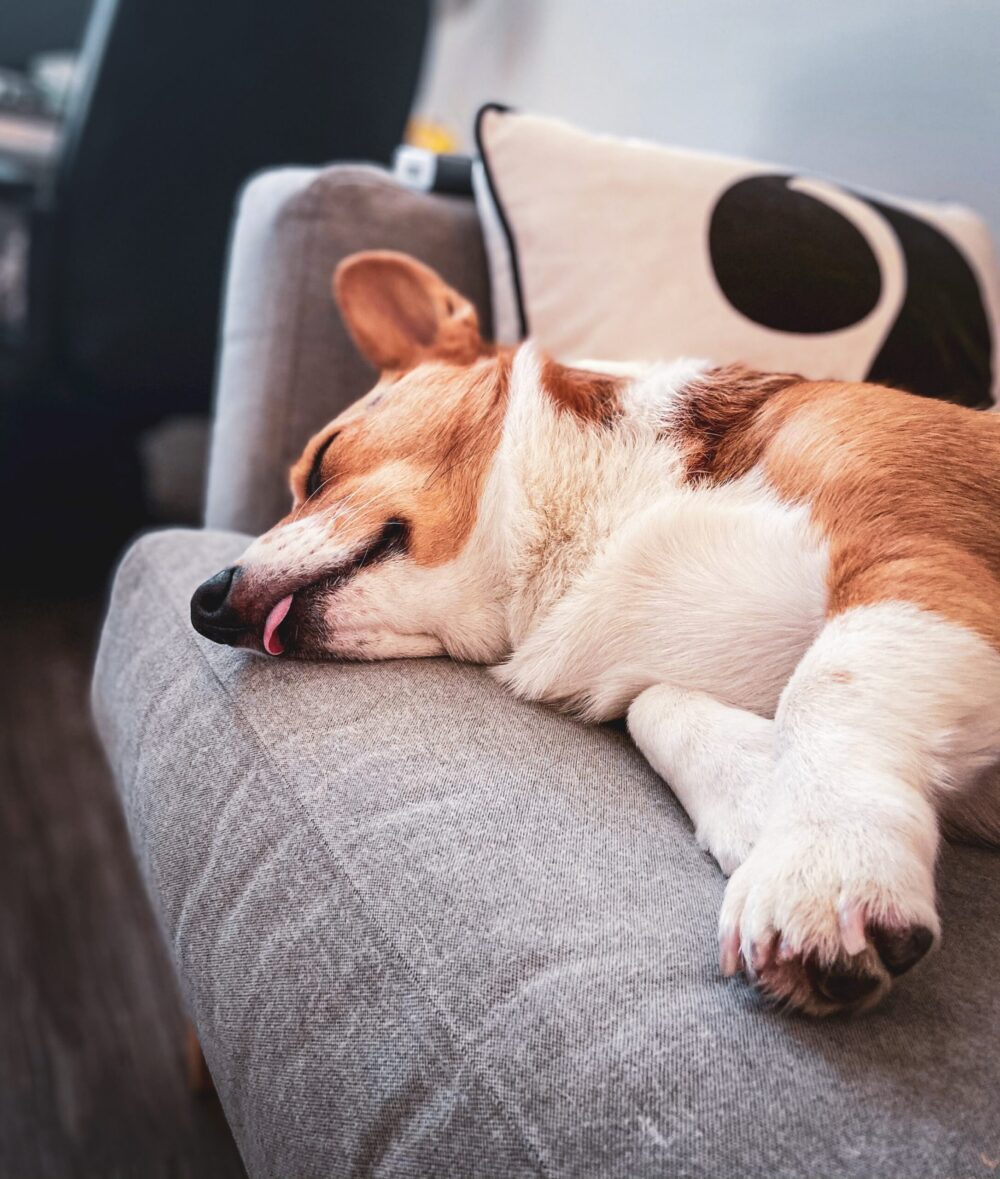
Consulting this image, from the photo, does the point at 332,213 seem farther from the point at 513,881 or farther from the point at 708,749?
the point at 513,881

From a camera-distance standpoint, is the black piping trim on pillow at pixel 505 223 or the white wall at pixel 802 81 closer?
the black piping trim on pillow at pixel 505 223

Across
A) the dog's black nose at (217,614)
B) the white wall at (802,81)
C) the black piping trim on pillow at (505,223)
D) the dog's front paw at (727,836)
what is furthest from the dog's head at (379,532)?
the white wall at (802,81)

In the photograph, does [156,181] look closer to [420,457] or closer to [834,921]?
[420,457]

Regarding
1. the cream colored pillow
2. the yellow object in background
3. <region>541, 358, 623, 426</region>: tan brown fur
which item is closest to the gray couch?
<region>541, 358, 623, 426</region>: tan brown fur

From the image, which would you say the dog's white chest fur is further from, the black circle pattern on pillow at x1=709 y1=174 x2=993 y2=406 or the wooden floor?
the wooden floor

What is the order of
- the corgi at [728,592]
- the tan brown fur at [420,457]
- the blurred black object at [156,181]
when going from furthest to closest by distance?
the blurred black object at [156,181]
the tan brown fur at [420,457]
the corgi at [728,592]

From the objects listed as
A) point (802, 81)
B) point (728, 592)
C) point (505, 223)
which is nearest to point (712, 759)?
point (728, 592)

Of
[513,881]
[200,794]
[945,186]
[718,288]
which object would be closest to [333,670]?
[200,794]

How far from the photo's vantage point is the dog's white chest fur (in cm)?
101

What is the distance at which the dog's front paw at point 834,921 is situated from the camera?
673 millimetres

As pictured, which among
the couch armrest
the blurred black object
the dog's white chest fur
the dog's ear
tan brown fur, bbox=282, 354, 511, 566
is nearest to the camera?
the dog's white chest fur

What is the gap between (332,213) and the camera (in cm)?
162

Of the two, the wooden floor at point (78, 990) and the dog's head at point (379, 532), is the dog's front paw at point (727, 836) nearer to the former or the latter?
the dog's head at point (379, 532)

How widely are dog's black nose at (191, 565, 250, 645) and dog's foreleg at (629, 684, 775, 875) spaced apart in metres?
0.44
